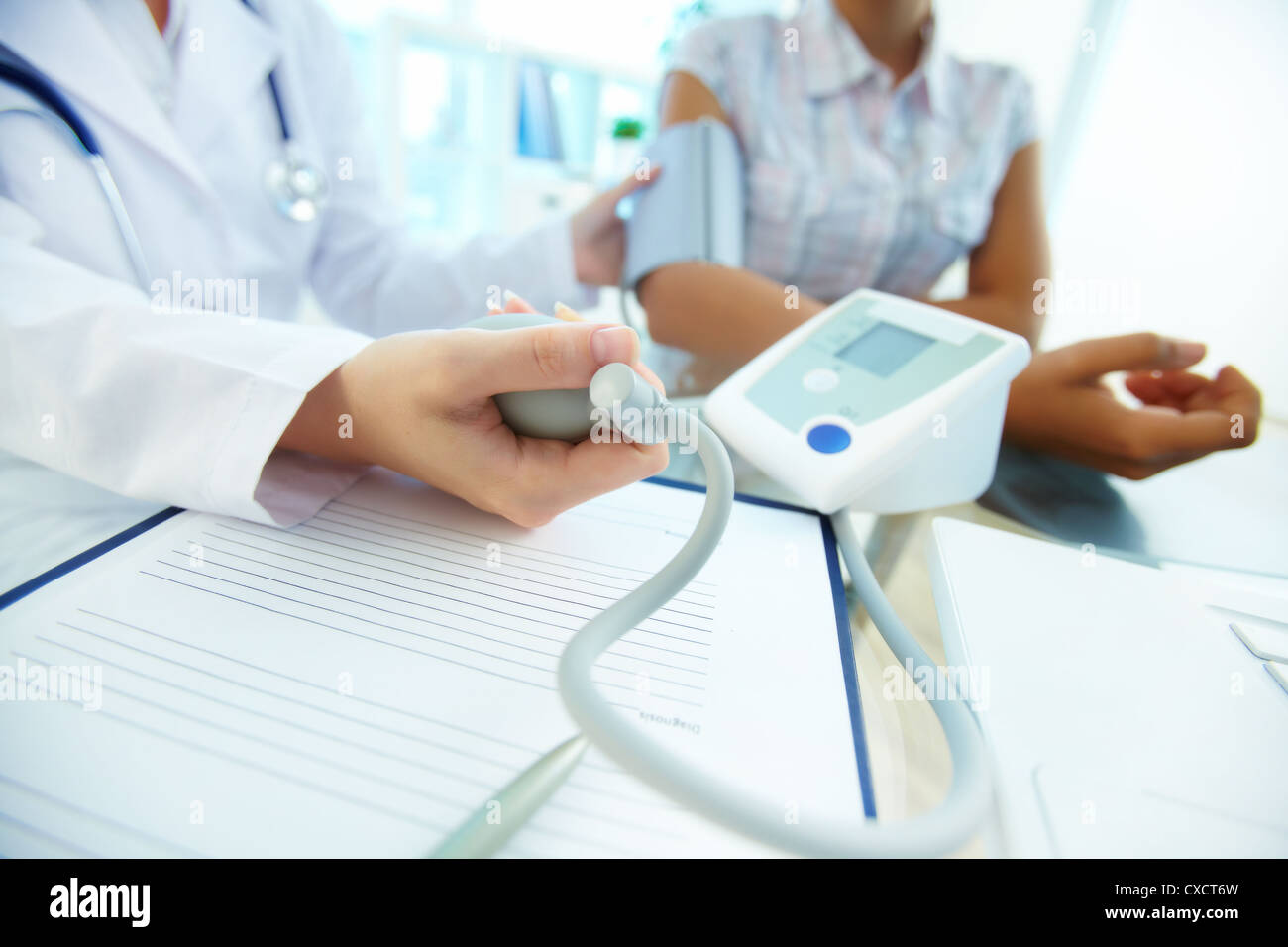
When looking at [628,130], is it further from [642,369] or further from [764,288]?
[642,369]

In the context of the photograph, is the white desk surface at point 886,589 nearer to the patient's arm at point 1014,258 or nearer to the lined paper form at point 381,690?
the lined paper form at point 381,690

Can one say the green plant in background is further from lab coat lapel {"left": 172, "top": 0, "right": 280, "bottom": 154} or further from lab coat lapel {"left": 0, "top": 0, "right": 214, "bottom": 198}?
lab coat lapel {"left": 0, "top": 0, "right": 214, "bottom": 198}

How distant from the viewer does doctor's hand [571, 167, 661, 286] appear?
2.17 feet

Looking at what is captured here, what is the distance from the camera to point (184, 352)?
0.30 meters

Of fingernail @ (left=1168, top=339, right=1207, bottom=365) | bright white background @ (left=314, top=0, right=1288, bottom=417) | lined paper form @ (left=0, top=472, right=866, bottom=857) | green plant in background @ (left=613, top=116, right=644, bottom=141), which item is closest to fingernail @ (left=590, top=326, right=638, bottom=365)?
lined paper form @ (left=0, top=472, right=866, bottom=857)

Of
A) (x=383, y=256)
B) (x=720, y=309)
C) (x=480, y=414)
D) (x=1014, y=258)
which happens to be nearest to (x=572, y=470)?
(x=480, y=414)

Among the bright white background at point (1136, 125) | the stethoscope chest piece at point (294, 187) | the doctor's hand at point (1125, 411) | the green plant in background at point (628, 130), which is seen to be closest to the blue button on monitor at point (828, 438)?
the doctor's hand at point (1125, 411)

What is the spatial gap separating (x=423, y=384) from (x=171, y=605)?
13cm

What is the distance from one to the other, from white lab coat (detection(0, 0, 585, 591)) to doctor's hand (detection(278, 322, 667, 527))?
0.09ft

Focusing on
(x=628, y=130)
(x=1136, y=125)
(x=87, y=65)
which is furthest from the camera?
(x=628, y=130)

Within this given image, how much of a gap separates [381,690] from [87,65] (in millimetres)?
517

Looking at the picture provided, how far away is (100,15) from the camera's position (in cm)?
47
